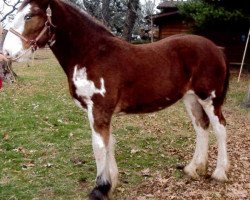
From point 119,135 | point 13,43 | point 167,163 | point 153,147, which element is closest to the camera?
point 13,43

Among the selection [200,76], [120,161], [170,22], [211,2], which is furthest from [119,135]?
[170,22]

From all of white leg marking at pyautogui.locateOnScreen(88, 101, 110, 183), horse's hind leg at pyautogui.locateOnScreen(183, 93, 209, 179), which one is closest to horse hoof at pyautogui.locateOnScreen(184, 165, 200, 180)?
horse's hind leg at pyautogui.locateOnScreen(183, 93, 209, 179)

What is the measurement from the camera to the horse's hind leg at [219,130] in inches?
212

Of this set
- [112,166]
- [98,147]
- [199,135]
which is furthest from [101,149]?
[199,135]

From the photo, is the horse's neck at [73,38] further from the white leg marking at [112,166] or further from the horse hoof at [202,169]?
the horse hoof at [202,169]

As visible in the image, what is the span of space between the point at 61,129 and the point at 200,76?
3744 millimetres

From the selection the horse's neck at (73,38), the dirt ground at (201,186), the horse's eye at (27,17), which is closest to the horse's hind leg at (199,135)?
the dirt ground at (201,186)

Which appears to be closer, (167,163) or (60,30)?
(60,30)

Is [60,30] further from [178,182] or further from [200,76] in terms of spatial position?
[178,182]

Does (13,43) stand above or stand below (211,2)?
above

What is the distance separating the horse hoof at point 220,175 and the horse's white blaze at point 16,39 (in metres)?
3.12

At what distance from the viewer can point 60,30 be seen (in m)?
4.46

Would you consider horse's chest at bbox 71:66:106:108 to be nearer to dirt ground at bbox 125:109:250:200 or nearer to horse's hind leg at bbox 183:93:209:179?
dirt ground at bbox 125:109:250:200

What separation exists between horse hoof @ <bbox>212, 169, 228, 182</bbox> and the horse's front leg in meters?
1.59
